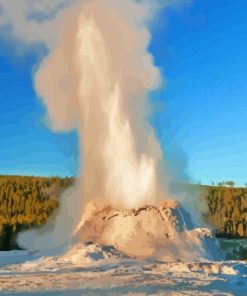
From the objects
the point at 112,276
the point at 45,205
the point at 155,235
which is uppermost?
the point at 45,205

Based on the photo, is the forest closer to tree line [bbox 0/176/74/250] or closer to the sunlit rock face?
tree line [bbox 0/176/74/250]

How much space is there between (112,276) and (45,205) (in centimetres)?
3251

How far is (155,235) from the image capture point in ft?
76.8

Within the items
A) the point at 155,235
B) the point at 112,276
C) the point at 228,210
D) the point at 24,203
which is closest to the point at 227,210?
the point at 228,210

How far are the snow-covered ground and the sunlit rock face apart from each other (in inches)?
66.3

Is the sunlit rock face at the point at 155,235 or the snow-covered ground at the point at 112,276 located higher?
the sunlit rock face at the point at 155,235

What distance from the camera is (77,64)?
1187 inches

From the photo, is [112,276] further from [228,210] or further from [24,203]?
[228,210]

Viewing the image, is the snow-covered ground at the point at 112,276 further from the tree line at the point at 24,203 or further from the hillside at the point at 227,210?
the hillside at the point at 227,210

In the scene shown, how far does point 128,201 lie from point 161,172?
8.11ft

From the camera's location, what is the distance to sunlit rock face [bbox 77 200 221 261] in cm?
2262

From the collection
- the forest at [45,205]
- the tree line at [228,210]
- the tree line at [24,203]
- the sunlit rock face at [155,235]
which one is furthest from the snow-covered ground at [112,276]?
the tree line at [228,210]

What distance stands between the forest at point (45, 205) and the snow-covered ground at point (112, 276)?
19.0 meters

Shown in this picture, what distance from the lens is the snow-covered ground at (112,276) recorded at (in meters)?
15.1
